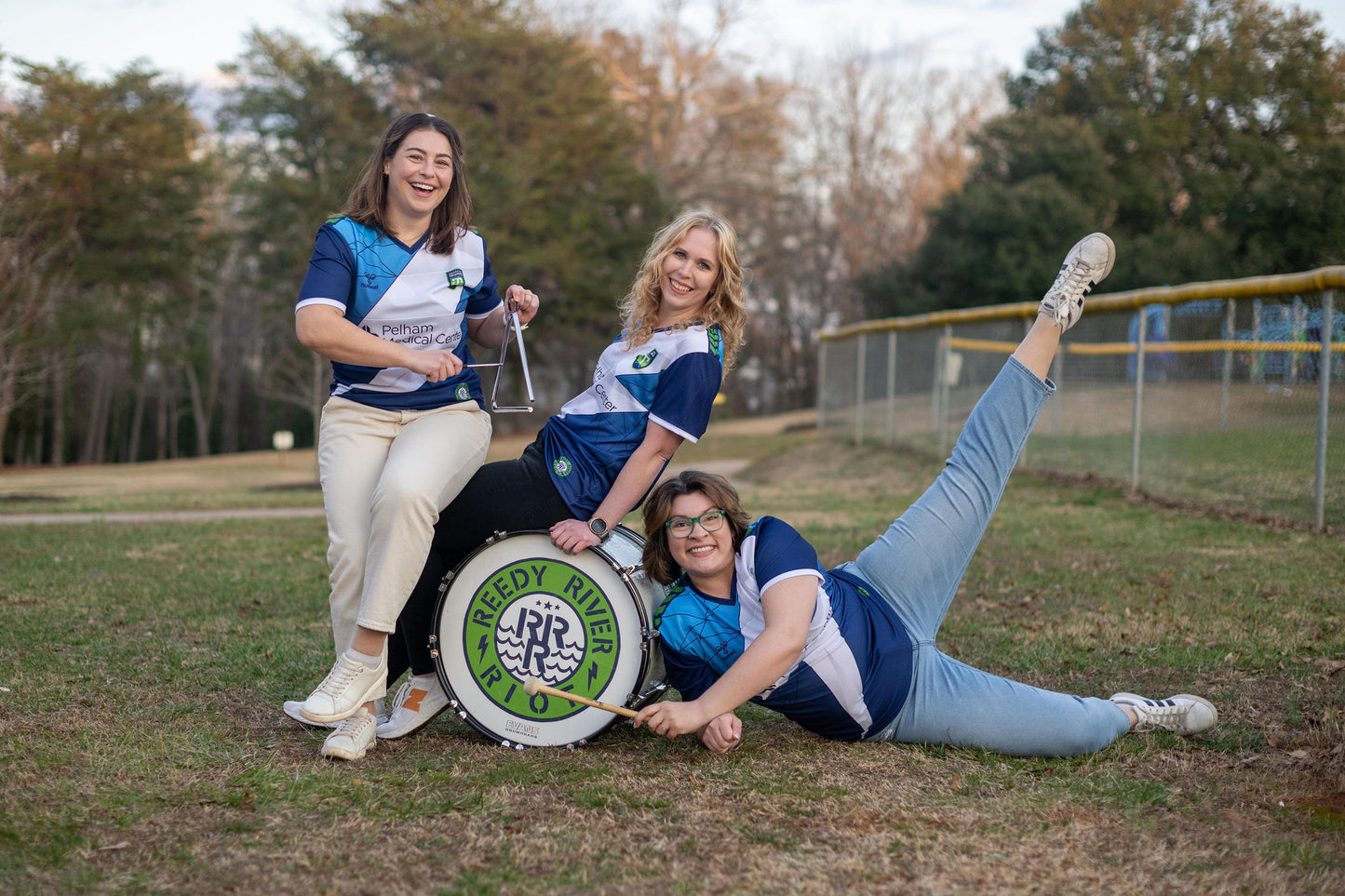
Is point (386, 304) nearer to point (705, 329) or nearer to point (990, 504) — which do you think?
point (705, 329)

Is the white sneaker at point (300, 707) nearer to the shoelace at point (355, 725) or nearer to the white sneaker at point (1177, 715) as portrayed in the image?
the shoelace at point (355, 725)

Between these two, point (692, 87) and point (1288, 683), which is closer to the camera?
point (1288, 683)

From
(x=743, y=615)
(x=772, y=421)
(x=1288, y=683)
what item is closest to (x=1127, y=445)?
(x=1288, y=683)

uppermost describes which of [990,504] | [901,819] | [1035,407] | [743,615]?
[1035,407]

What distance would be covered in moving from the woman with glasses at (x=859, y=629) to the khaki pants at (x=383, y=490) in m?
0.68

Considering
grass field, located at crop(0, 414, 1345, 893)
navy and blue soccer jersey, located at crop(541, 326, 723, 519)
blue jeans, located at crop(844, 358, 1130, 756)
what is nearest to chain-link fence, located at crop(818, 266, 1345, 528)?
grass field, located at crop(0, 414, 1345, 893)

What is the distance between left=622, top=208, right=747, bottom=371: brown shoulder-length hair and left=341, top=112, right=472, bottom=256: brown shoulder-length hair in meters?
0.65

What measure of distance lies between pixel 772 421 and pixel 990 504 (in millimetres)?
29083

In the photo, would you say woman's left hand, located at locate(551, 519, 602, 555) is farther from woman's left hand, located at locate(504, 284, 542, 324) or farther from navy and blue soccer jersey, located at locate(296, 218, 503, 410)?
woman's left hand, located at locate(504, 284, 542, 324)

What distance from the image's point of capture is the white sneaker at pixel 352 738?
3475 mm

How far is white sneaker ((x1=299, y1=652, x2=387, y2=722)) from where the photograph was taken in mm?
3428

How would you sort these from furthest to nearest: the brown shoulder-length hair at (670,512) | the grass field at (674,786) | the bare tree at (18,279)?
the bare tree at (18,279)
the brown shoulder-length hair at (670,512)
the grass field at (674,786)

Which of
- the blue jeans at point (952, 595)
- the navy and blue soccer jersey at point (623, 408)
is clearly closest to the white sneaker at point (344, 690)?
the navy and blue soccer jersey at point (623, 408)

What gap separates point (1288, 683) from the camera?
4234 millimetres
